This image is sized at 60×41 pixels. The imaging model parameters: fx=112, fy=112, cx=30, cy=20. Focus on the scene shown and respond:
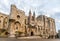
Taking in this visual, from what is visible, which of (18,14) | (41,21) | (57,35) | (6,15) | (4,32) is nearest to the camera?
(4,32)

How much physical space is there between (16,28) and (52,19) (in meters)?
47.8

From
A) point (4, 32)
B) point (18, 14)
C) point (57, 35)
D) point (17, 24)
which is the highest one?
point (18, 14)

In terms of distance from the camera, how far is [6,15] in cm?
6825

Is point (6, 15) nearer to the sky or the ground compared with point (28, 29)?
nearer to the sky

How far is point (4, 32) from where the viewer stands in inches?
1953

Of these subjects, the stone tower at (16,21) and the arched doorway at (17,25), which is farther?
the arched doorway at (17,25)

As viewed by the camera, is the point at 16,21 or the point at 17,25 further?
the point at 17,25

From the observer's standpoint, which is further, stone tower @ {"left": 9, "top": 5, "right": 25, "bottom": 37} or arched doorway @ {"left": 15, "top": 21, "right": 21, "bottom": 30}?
arched doorway @ {"left": 15, "top": 21, "right": 21, "bottom": 30}

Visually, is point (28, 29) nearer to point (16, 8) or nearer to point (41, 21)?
point (16, 8)

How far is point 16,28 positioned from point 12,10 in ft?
28.3

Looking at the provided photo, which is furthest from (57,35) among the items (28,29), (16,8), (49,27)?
(16,8)

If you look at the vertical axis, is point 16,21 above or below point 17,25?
above

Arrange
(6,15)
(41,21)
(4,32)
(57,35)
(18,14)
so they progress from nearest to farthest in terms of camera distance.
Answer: (4,32), (18,14), (6,15), (41,21), (57,35)

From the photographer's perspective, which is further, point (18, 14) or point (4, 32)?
point (18, 14)
